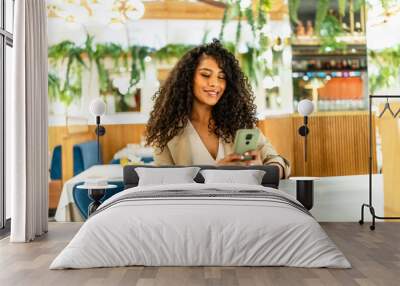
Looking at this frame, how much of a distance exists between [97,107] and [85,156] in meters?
0.54

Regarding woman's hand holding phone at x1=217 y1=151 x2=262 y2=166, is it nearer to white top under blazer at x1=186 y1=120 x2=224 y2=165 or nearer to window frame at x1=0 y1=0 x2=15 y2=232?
white top under blazer at x1=186 y1=120 x2=224 y2=165

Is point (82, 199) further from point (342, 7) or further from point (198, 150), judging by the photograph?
point (342, 7)

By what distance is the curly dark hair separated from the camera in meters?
6.52

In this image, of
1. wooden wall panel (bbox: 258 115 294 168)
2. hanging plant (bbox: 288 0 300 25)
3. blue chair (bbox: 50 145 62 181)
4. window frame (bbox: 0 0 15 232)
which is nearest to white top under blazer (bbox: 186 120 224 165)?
wooden wall panel (bbox: 258 115 294 168)

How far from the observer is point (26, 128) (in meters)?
5.61

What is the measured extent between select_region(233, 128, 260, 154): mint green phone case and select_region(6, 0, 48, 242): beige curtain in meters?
1.99

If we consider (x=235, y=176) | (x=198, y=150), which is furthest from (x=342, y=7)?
(x=235, y=176)

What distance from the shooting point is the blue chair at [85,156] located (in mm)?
6719

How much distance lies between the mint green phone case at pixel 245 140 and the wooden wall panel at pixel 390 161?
137 cm

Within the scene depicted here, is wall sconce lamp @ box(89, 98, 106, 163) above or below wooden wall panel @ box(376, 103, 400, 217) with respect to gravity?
above

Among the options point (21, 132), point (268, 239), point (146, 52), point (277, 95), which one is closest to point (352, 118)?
point (277, 95)

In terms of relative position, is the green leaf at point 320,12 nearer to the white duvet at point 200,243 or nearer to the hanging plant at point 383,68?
the hanging plant at point 383,68

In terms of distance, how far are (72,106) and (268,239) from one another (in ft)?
10.7

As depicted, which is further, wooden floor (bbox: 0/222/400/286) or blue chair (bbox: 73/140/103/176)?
blue chair (bbox: 73/140/103/176)
